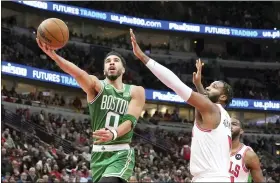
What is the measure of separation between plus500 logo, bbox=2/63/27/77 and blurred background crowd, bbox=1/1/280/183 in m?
0.62

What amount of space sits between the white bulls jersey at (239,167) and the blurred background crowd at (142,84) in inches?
383

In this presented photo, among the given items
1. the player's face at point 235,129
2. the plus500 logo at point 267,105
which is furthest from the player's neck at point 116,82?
the plus500 logo at point 267,105

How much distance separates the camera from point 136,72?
3631 cm

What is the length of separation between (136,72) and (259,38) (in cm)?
947

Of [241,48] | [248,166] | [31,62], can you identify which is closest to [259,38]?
[241,48]

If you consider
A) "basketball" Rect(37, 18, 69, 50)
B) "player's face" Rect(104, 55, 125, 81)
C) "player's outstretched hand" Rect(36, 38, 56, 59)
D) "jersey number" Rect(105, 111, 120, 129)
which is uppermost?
"basketball" Rect(37, 18, 69, 50)

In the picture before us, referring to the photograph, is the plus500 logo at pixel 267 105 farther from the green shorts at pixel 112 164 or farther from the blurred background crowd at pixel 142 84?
the green shorts at pixel 112 164

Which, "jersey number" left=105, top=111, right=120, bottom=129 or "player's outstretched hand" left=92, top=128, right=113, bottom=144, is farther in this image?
"jersey number" left=105, top=111, right=120, bottom=129

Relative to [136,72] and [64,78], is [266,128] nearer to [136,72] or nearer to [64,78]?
[136,72]

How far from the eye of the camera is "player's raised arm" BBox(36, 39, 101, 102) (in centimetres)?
618

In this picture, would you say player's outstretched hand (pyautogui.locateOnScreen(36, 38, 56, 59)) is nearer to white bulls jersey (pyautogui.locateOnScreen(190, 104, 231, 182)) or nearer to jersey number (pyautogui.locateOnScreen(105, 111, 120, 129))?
jersey number (pyautogui.locateOnScreen(105, 111, 120, 129))

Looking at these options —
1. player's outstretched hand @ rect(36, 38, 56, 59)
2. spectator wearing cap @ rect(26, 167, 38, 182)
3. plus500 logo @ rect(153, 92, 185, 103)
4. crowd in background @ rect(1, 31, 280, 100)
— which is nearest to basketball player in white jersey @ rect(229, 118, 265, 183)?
player's outstretched hand @ rect(36, 38, 56, 59)

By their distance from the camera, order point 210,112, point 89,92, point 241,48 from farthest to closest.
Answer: point 241,48, point 89,92, point 210,112

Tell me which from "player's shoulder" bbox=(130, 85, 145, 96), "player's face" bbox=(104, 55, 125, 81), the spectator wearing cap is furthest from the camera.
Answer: the spectator wearing cap
